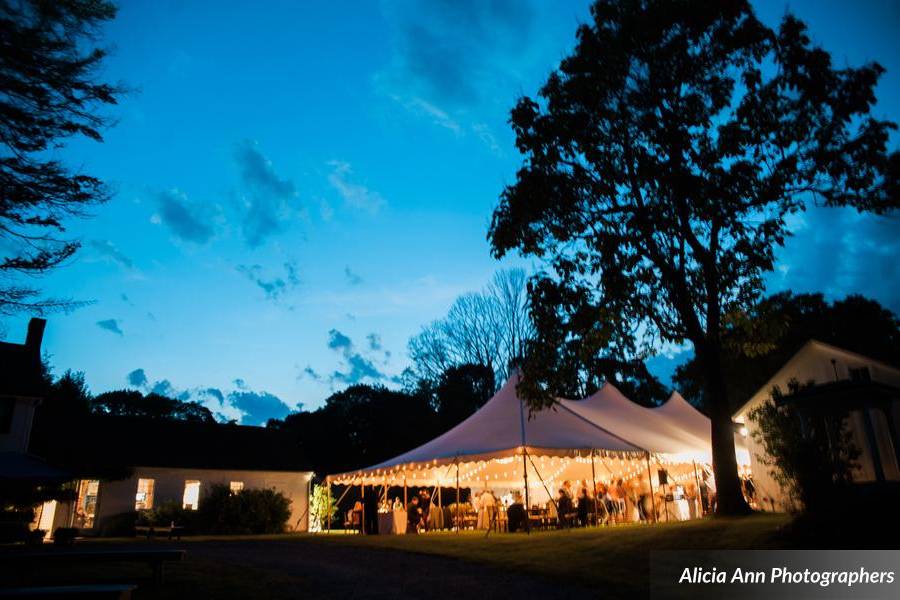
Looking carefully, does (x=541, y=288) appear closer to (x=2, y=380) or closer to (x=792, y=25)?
(x=792, y=25)

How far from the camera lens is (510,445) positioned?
12289mm

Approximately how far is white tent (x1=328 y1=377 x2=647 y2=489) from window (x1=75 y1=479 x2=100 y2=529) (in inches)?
325

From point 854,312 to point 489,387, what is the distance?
16732mm

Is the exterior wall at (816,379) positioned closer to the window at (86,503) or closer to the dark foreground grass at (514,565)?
the dark foreground grass at (514,565)

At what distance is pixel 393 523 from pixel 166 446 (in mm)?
10476

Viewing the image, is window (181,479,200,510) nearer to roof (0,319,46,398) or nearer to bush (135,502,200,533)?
bush (135,502,200,533)

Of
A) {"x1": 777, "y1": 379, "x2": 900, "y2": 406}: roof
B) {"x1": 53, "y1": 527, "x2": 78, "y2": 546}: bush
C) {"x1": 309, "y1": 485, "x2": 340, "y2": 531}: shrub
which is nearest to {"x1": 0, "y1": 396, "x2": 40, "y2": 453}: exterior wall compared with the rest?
{"x1": 53, "y1": 527, "x2": 78, "y2": 546}: bush

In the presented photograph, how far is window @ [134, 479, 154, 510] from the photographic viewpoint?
19481mm

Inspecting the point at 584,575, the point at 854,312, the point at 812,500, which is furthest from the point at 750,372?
the point at 584,575

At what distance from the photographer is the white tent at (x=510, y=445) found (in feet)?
40.2

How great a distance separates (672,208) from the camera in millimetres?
11141

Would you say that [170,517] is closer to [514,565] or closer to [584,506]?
[584,506]

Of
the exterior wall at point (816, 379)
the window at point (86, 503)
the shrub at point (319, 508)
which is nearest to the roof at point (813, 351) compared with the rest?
the exterior wall at point (816, 379)

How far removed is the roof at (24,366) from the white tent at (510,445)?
948 centimetres
